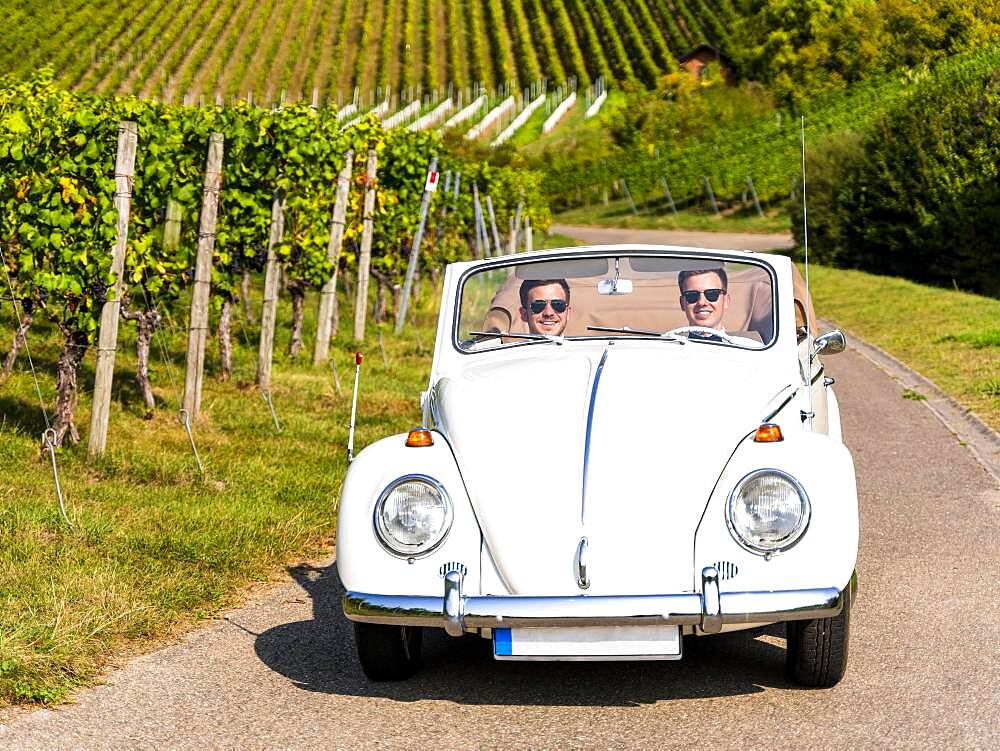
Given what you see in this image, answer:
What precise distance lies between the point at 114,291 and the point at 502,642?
6083mm

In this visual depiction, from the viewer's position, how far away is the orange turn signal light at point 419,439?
225 inches

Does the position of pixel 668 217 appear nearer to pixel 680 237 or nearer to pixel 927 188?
pixel 680 237

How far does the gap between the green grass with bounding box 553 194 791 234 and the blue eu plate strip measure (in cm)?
4801

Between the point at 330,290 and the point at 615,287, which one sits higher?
the point at 615,287

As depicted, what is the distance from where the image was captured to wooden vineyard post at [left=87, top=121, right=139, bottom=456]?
1021 centimetres

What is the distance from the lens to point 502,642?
5164 mm

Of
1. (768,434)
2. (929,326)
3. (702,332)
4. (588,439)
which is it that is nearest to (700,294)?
(702,332)

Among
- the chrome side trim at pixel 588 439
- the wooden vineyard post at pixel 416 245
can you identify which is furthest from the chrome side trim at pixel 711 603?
the wooden vineyard post at pixel 416 245

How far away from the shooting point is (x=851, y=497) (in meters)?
5.30

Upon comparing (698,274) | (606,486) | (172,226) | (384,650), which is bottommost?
(384,650)

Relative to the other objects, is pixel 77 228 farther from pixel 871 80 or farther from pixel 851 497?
pixel 871 80

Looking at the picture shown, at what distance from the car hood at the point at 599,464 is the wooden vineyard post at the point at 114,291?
5029 millimetres

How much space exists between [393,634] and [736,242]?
43.5 m

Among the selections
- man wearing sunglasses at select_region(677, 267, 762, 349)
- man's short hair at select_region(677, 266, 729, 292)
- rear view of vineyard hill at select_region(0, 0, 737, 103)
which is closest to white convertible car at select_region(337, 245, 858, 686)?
man wearing sunglasses at select_region(677, 267, 762, 349)
